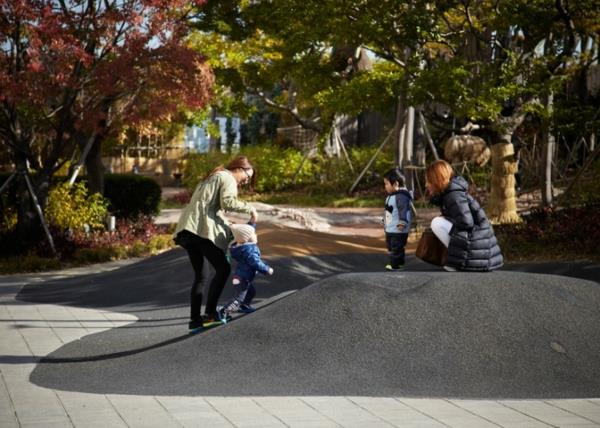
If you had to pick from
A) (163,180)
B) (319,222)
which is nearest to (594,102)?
(319,222)

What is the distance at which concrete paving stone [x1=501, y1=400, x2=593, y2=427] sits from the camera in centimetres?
546

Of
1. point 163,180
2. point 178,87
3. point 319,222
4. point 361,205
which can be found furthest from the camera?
point 163,180

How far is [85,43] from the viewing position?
1440 cm

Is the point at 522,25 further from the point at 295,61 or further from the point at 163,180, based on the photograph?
the point at 163,180

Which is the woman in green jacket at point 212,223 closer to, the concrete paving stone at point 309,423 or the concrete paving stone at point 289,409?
the concrete paving stone at point 289,409

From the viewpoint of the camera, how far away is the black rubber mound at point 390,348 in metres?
6.33

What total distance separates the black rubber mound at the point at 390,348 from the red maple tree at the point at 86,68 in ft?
23.4

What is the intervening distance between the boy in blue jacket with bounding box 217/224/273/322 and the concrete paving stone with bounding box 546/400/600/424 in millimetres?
2877

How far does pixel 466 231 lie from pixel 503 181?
8.80 meters

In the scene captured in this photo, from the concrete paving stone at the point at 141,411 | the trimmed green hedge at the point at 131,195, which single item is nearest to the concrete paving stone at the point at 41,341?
the concrete paving stone at the point at 141,411

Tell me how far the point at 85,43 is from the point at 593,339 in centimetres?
1018

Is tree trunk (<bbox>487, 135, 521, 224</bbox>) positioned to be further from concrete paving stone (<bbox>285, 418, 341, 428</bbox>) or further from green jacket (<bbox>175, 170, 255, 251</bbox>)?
concrete paving stone (<bbox>285, 418, 341, 428</bbox>)

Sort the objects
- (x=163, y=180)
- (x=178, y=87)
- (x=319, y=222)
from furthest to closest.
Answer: (x=163, y=180)
(x=319, y=222)
(x=178, y=87)

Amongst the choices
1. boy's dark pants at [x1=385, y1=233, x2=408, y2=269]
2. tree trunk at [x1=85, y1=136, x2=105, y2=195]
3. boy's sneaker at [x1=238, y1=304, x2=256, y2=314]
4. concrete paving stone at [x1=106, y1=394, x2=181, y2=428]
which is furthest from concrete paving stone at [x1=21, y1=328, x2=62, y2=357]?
tree trunk at [x1=85, y1=136, x2=105, y2=195]
